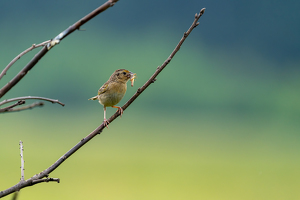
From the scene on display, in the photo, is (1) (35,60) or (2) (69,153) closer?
(1) (35,60)

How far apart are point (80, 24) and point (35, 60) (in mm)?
109

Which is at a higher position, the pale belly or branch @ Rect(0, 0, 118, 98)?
→ the pale belly

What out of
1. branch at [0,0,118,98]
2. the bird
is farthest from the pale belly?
branch at [0,0,118,98]

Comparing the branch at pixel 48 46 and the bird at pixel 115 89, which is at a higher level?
the bird at pixel 115 89

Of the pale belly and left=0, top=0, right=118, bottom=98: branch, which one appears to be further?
the pale belly

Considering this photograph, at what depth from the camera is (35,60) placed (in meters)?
0.61

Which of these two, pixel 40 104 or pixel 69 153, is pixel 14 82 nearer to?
pixel 40 104

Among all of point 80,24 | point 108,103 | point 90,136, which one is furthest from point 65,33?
point 108,103

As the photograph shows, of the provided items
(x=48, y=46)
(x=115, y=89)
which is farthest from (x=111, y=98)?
(x=48, y=46)

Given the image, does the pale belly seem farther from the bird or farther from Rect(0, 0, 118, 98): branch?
Rect(0, 0, 118, 98): branch

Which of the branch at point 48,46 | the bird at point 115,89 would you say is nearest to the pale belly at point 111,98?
the bird at point 115,89

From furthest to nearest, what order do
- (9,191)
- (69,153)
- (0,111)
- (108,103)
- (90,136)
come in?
1. (108,103)
2. (90,136)
3. (69,153)
4. (9,191)
5. (0,111)

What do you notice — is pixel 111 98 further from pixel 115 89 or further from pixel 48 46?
pixel 48 46

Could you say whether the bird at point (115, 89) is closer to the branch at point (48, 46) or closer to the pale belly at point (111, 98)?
the pale belly at point (111, 98)
